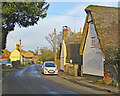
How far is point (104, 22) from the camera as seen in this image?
18.6m

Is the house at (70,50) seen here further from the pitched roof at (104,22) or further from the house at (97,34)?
the pitched roof at (104,22)

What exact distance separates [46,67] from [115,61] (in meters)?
12.6

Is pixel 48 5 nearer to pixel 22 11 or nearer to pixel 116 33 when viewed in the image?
pixel 22 11

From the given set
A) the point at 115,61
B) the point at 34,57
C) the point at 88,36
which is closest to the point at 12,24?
the point at 88,36

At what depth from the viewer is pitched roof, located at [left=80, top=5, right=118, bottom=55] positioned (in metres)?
16.7

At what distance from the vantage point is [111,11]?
20.0 metres

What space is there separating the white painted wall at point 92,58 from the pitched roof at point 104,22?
0.98m

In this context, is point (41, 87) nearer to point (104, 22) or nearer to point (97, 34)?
point (97, 34)

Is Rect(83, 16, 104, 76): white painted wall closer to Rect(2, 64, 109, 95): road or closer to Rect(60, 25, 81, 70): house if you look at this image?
Rect(2, 64, 109, 95): road

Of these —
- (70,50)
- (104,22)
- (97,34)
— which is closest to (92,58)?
(97,34)

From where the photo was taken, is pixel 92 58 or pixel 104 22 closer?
pixel 104 22

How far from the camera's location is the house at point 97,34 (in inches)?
680

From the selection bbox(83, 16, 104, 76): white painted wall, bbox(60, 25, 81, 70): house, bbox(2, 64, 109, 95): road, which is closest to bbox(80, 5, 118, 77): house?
bbox(83, 16, 104, 76): white painted wall

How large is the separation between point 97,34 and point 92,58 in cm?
292
